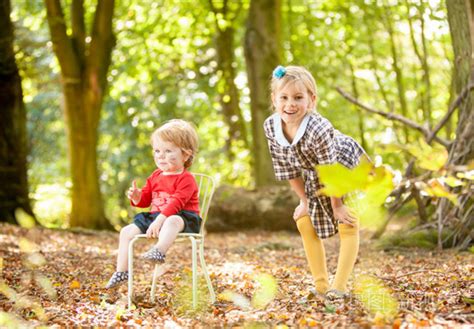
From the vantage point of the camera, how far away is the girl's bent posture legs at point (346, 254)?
3.57 m

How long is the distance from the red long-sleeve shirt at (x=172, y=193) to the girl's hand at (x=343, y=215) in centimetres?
80

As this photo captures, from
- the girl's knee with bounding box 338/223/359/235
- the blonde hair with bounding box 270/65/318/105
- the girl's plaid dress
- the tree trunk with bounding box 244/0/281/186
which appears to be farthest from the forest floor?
the tree trunk with bounding box 244/0/281/186

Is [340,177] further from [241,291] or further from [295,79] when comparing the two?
[241,291]

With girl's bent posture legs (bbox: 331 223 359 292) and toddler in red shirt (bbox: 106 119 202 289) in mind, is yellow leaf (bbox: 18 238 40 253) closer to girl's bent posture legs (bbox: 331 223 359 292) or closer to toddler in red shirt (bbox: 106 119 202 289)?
toddler in red shirt (bbox: 106 119 202 289)

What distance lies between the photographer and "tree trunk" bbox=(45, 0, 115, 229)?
31.6ft

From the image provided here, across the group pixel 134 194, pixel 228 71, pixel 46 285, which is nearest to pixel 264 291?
pixel 134 194

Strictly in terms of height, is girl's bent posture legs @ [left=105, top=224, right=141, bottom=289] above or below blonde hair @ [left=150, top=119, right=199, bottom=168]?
below

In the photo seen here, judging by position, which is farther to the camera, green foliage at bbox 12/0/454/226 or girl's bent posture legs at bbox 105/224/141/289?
green foliage at bbox 12/0/454/226

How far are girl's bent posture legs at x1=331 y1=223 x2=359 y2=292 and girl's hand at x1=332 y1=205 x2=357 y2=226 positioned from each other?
10 cm

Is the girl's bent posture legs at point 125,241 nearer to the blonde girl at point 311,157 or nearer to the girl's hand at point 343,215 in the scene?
the blonde girl at point 311,157

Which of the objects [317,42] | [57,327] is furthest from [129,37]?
[57,327]

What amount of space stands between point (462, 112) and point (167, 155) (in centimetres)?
343

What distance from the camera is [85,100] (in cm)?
967

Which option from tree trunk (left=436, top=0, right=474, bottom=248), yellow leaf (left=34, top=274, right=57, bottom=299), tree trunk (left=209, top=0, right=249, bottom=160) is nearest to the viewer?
yellow leaf (left=34, top=274, right=57, bottom=299)
